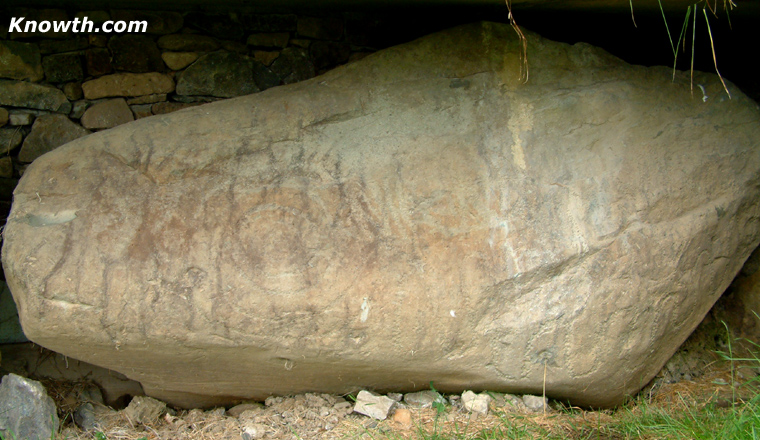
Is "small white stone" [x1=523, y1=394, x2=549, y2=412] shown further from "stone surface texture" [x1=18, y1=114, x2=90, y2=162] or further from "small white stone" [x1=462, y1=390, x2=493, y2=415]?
"stone surface texture" [x1=18, y1=114, x2=90, y2=162]

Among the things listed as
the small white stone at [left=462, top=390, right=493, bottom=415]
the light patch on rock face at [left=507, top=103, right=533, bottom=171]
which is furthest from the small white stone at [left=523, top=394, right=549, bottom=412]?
the light patch on rock face at [left=507, top=103, right=533, bottom=171]

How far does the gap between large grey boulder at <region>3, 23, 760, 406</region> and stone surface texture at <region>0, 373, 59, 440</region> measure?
28 centimetres

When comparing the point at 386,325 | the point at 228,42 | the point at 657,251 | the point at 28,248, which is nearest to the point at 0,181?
the point at 28,248

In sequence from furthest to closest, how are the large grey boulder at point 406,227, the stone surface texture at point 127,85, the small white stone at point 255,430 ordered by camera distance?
the stone surface texture at point 127,85, the small white stone at point 255,430, the large grey boulder at point 406,227

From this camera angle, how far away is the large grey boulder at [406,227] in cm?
221

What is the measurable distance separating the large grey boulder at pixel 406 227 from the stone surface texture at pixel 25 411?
281 millimetres

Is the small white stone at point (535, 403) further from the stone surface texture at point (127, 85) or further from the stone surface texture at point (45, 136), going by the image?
the stone surface texture at point (45, 136)

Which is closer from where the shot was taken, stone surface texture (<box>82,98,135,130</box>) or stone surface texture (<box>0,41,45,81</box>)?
stone surface texture (<box>0,41,45,81</box>)

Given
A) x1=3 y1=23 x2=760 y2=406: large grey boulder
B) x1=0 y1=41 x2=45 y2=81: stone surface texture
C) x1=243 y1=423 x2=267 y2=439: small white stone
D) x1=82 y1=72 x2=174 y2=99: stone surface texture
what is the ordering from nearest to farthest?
1. x1=3 y1=23 x2=760 y2=406: large grey boulder
2. x1=243 y1=423 x2=267 y2=439: small white stone
3. x1=0 y1=41 x2=45 y2=81: stone surface texture
4. x1=82 y1=72 x2=174 y2=99: stone surface texture

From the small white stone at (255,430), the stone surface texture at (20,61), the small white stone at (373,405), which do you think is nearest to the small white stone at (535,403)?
the small white stone at (373,405)

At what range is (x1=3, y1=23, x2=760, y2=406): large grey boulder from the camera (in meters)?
2.21

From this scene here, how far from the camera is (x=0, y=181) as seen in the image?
2.89 meters

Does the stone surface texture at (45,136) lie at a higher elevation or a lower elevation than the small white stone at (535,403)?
higher

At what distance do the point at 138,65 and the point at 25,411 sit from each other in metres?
1.56
